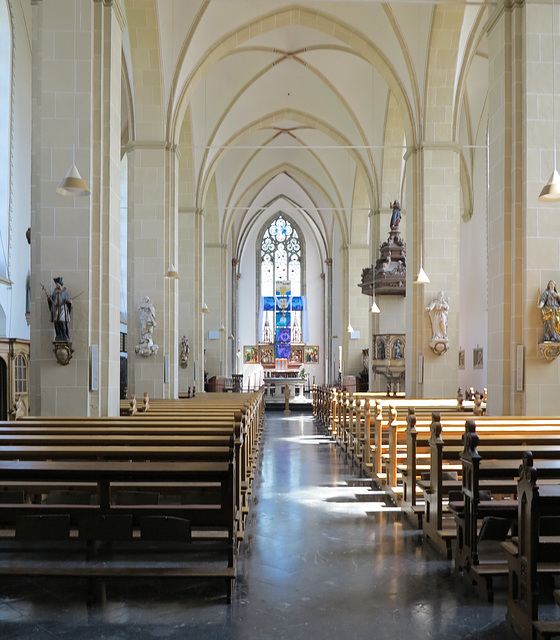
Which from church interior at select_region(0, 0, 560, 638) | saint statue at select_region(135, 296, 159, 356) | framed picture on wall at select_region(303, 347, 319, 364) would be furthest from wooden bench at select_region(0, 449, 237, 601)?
framed picture on wall at select_region(303, 347, 319, 364)

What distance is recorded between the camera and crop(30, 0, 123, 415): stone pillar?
8430mm

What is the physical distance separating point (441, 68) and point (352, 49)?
3.53 meters

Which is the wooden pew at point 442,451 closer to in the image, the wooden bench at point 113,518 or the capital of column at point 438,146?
the wooden bench at point 113,518

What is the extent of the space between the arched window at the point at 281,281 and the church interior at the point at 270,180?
653 centimetres

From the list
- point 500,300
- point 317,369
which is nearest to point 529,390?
point 500,300

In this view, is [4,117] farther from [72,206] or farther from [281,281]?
[281,281]

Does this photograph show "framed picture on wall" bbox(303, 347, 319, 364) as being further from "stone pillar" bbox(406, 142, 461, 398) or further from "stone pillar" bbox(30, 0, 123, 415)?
"stone pillar" bbox(30, 0, 123, 415)

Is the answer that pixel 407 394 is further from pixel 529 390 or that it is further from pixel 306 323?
pixel 306 323

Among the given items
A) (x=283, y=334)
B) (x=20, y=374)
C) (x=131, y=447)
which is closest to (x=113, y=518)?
(x=131, y=447)

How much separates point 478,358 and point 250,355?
58.3 ft

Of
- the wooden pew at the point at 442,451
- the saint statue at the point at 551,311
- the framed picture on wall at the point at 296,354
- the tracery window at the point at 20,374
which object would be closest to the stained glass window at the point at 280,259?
the framed picture on wall at the point at 296,354

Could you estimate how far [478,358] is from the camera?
19.2 m

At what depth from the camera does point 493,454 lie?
5.16 m

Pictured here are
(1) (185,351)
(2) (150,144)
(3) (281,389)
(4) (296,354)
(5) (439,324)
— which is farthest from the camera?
(4) (296,354)
